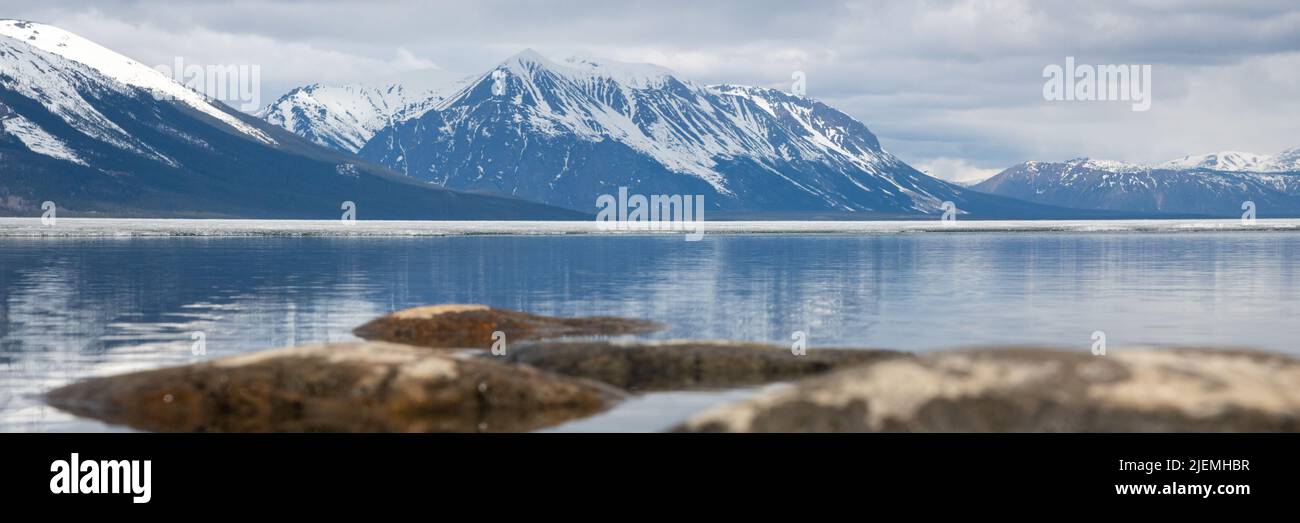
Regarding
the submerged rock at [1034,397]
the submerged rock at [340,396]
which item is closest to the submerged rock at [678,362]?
the submerged rock at [340,396]

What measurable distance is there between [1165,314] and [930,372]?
3240cm

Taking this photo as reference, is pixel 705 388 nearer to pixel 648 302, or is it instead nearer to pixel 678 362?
pixel 678 362

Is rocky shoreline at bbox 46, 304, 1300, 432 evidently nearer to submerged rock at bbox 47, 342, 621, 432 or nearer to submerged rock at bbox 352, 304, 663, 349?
submerged rock at bbox 47, 342, 621, 432

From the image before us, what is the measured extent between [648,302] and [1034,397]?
3553 centimetres

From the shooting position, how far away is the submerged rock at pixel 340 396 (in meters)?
21.1

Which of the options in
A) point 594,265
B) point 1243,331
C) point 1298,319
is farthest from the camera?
point 594,265

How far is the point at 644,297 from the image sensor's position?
179ft

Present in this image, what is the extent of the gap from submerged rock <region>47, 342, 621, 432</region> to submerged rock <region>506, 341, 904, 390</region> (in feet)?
10.1

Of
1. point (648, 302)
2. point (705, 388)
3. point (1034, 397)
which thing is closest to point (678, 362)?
point (705, 388)

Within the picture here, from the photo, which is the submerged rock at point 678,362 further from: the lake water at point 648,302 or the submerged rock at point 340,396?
the submerged rock at point 340,396
